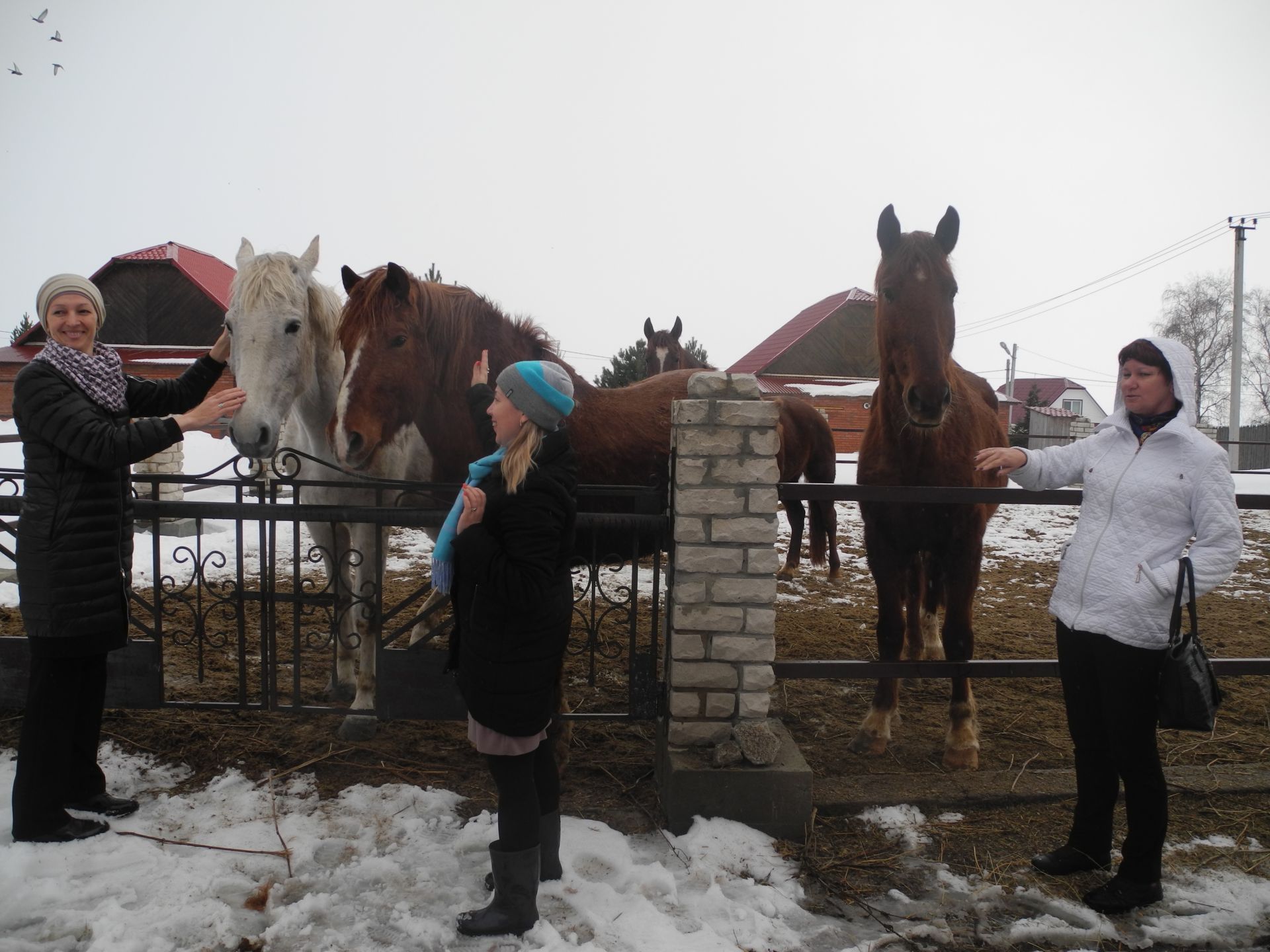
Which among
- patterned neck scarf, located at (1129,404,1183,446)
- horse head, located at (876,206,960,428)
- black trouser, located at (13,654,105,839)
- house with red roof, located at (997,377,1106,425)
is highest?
house with red roof, located at (997,377,1106,425)

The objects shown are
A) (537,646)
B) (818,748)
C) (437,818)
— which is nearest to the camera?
(537,646)

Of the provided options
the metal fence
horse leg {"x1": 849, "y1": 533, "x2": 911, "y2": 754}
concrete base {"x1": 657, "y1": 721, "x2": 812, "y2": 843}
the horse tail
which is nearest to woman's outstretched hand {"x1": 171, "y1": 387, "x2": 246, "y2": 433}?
the metal fence

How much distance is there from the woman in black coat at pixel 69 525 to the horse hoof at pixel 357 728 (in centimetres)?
108

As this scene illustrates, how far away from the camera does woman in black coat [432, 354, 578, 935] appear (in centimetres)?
218

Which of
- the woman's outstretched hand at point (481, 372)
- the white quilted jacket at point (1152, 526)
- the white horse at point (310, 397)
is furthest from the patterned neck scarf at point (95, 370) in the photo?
the white quilted jacket at point (1152, 526)

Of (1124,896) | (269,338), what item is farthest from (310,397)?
(1124,896)

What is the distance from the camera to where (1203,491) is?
7.95 ft

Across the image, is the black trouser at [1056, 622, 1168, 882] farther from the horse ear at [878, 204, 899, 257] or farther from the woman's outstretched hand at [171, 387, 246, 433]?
the woman's outstretched hand at [171, 387, 246, 433]

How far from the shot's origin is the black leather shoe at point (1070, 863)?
2.79 meters

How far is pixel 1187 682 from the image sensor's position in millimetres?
2400

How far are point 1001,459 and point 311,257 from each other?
373 cm

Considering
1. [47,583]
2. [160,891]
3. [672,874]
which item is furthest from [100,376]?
[672,874]

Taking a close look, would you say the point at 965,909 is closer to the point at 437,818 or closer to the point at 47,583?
the point at 437,818

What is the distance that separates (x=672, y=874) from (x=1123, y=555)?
77.4 inches
